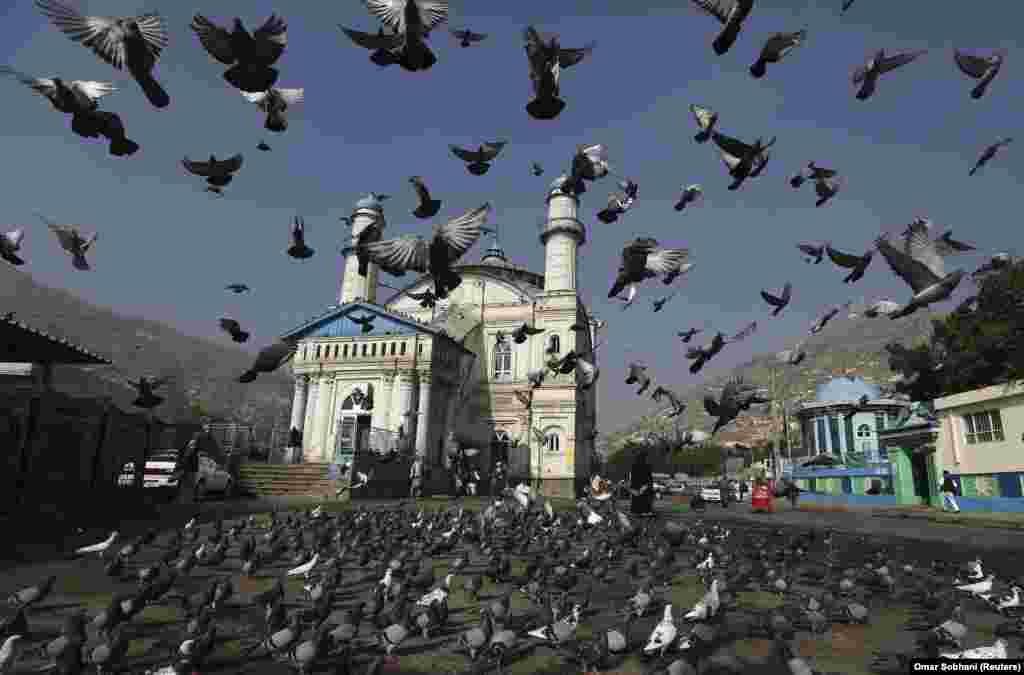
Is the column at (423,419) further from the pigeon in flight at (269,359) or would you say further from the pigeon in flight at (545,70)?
the pigeon in flight at (545,70)

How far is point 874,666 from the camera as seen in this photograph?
5012 millimetres

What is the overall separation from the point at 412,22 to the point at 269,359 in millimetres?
5355

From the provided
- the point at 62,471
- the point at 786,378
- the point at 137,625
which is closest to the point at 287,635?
the point at 137,625

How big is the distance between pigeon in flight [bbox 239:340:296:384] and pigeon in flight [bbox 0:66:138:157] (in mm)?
3412

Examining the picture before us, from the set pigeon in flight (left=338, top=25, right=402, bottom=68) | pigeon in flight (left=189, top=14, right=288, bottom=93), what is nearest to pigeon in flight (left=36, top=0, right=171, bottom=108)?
pigeon in flight (left=189, top=14, right=288, bottom=93)

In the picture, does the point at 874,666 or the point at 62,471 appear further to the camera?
the point at 62,471

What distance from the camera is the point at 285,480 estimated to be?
27.6 metres

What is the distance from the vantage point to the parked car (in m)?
23.6

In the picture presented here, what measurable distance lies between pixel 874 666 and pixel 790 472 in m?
55.1

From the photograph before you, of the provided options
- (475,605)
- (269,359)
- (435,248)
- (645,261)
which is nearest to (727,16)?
(435,248)

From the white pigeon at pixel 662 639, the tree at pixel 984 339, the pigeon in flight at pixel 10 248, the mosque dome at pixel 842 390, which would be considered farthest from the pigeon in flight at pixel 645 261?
the mosque dome at pixel 842 390

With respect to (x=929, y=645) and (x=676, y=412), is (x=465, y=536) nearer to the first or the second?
(x=676, y=412)

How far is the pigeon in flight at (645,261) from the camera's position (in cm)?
909

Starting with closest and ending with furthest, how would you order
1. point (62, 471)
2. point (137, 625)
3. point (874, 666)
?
1. point (874, 666)
2. point (137, 625)
3. point (62, 471)
